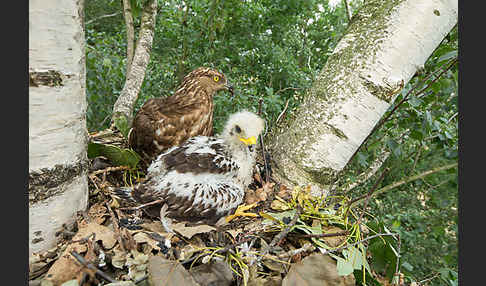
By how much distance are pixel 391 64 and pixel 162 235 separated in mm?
1283

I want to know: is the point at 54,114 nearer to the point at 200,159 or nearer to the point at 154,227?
the point at 154,227

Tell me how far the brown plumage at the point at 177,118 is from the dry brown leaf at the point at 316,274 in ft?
3.99

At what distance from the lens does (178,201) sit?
1514 mm

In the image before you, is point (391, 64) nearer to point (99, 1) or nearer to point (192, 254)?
point (192, 254)

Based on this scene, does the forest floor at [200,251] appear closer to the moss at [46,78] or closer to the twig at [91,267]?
the twig at [91,267]

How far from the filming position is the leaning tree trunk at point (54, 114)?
1.01 metres

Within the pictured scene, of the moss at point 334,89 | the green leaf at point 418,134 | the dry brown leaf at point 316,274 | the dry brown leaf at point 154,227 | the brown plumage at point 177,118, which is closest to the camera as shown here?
the dry brown leaf at point 316,274

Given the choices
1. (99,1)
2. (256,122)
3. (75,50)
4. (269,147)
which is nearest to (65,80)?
(75,50)

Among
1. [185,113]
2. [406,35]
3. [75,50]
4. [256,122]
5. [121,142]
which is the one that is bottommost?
[121,142]

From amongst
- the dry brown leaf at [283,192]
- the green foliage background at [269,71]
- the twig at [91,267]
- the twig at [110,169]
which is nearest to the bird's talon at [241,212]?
the dry brown leaf at [283,192]

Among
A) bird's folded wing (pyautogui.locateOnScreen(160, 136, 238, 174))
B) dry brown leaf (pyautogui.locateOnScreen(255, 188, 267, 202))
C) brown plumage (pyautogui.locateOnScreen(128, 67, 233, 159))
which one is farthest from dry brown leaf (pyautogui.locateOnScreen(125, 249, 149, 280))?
brown plumage (pyautogui.locateOnScreen(128, 67, 233, 159))

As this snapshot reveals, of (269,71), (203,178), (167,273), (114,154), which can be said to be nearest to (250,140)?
(203,178)

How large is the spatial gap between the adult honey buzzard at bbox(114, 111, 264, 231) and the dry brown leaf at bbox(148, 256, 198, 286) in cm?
31

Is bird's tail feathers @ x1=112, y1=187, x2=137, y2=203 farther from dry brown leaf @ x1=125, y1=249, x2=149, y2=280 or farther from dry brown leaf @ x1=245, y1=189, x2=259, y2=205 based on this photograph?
dry brown leaf @ x1=245, y1=189, x2=259, y2=205
